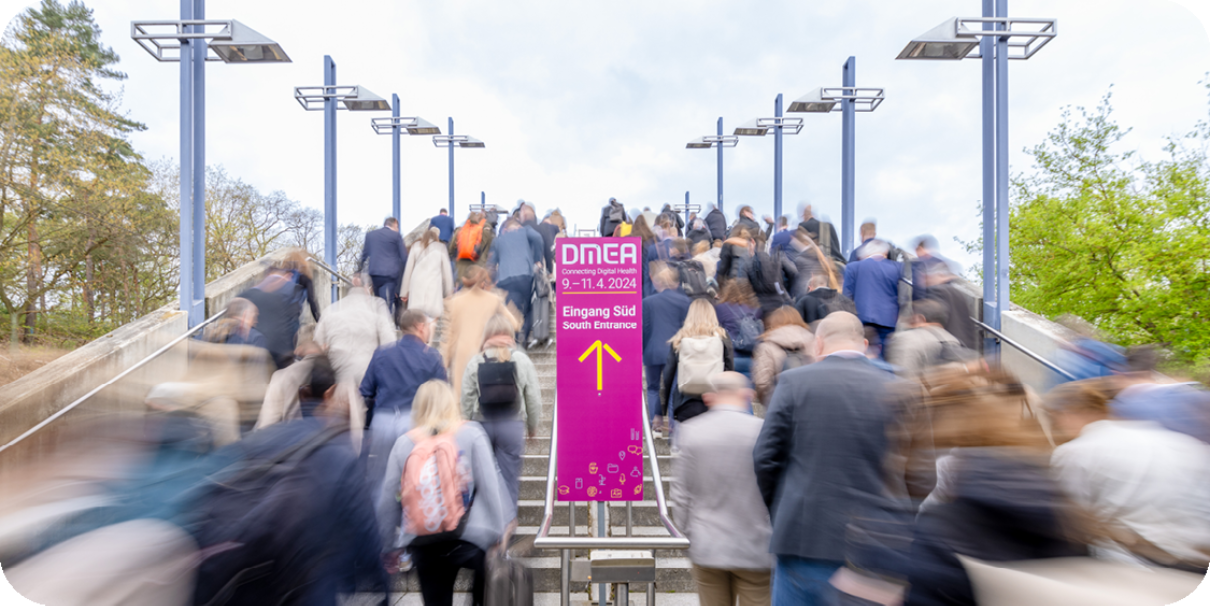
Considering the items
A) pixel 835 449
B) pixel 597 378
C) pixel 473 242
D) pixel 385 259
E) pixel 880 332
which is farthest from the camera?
pixel 385 259

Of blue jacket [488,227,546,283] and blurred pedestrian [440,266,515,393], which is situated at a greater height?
blue jacket [488,227,546,283]

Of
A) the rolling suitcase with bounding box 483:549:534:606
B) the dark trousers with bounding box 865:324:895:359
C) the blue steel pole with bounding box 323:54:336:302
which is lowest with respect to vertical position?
the rolling suitcase with bounding box 483:549:534:606

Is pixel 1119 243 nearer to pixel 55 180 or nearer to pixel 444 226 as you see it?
pixel 444 226

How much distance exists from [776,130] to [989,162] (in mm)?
10145

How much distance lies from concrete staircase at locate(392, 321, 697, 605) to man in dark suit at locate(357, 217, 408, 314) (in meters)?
3.36

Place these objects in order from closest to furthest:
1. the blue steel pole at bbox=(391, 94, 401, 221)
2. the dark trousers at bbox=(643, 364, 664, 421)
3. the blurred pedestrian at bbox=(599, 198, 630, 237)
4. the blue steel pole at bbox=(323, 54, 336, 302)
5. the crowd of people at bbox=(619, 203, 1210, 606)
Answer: the crowd of people at bbox=(619, 203, 1210, 606) → the dark trousers at bbox=(643, 364, 664, 421) → the blurred pedestrian at bbox=(599, 198, 630, 237) → the blue steel pole at bbox=(323, 54, 336, 302) → the blue steel pole at bbox=(391, 94, 401, 221)

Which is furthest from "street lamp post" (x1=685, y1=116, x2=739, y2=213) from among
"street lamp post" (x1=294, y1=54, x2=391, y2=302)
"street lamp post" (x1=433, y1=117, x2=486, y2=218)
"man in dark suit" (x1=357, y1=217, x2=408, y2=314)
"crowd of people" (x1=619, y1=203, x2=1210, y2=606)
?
"crowd of people" (x1=619, y1=203, x2=1210, y2=606)

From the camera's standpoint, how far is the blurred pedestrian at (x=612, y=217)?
11594 mm

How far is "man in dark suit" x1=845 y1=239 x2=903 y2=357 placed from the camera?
7.82m

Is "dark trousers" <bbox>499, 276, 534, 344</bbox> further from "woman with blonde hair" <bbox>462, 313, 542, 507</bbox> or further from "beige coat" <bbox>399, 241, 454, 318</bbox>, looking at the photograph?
"woman with blonde hair" <bbox>462, 313, 542, 507</bbox>

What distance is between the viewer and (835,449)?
9.84 feet

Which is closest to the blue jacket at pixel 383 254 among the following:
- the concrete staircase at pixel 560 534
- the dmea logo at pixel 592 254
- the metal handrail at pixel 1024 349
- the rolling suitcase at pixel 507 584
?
the concrete staircase at pixel 560 534

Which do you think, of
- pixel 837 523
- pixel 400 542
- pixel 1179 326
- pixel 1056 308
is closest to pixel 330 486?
pixel 400 542

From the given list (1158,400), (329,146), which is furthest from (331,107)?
(1158,400)
